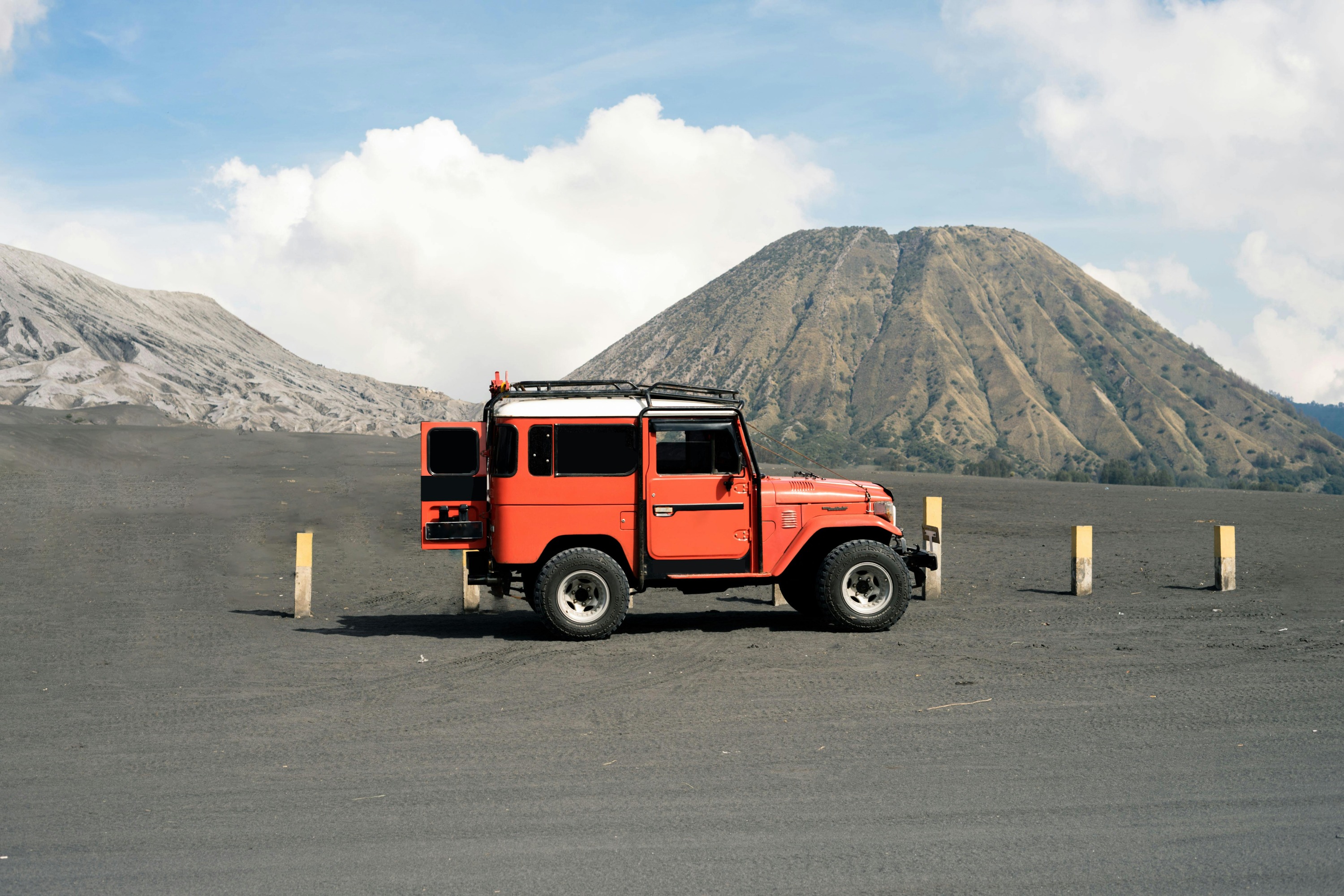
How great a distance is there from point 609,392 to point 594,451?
86 centimetres

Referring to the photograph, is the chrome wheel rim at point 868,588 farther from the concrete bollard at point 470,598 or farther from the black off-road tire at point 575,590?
the concrete bollard at point 470,598

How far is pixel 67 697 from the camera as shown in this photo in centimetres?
918

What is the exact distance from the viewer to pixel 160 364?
78.4 m

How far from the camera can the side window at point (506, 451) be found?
12.1 meters

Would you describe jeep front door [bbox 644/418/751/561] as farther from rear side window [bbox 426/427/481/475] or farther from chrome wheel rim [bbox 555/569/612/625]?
rear side window [bbox 426/427/481/475]

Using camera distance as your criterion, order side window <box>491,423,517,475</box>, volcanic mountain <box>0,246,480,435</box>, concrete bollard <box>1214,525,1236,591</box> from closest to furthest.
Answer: side window <box>491,423,517,475</box> < concrete bollard <box>1214,525,1236,591</box> < volcanic mountain <box>0,246,480,435</box>

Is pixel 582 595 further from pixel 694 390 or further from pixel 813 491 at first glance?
pixel 813 491

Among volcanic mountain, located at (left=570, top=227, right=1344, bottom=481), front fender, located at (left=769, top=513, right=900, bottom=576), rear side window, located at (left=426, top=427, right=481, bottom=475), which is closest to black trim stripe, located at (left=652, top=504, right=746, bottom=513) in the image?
front fender, located at (left=769, top=513, right=900, bottom=576)

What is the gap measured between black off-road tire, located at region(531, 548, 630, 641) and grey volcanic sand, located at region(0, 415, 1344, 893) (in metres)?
0.25

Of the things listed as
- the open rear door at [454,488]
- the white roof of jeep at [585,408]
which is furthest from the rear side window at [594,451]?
the open rear door at [454,488]

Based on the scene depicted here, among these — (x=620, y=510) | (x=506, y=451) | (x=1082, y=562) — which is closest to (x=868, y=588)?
(x=620, y=510)

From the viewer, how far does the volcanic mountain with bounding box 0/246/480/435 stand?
64375 mm

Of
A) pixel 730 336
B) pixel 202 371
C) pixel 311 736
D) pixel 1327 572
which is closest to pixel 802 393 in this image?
pixel 730 336

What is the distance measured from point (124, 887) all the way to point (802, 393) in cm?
17665
